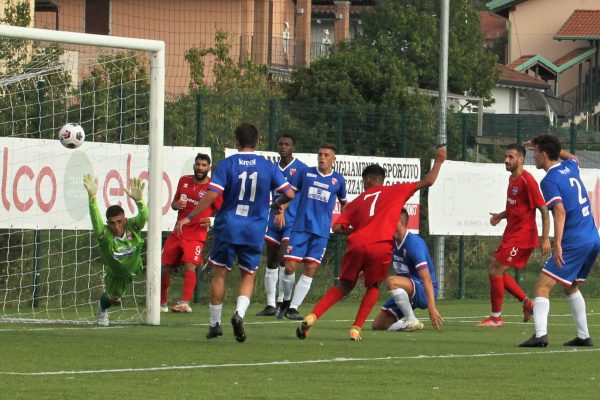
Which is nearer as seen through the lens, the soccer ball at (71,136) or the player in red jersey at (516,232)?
the soccer ball at (71,136)

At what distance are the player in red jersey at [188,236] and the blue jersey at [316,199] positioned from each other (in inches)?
52.2

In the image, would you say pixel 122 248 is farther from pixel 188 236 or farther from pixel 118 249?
pixel 188 236

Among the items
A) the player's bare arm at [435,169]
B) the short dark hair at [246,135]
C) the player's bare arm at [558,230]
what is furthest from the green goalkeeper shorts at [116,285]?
the player's bare arm at [558,230]

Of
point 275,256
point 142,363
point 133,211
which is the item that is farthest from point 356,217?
point 133,211

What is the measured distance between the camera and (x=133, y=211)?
18.7 meters

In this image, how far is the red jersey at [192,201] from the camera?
17906 mm

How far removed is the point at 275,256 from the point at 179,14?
67.1 ft

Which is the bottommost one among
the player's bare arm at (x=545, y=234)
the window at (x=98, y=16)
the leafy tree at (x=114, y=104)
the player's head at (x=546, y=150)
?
the player's bare arm at (x=545, y=234)

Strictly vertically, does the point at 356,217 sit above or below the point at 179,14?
below

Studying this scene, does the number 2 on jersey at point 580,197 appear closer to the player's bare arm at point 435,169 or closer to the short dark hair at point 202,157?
the player's bare arm at point 435,169

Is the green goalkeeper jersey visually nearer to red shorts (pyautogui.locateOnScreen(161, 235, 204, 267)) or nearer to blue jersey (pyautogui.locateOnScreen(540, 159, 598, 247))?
red shorts (pyautogui.locateOnScreen(161, 235, 204, 267))

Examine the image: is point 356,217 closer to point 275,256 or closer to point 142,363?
point 142,363

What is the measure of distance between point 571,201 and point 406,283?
251 centimetres

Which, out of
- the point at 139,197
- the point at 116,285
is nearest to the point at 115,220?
the point at 116,285
